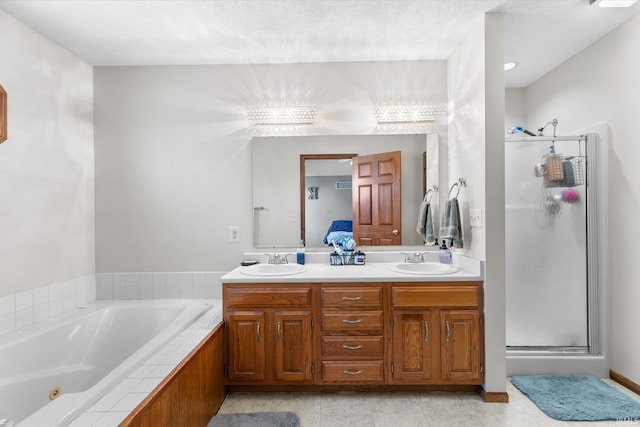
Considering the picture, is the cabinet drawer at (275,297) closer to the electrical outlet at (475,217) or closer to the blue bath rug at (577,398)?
the electrical outlet at (475,217)

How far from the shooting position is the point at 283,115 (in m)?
2.70

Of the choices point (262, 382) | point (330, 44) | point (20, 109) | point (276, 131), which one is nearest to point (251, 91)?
point (276, 131)

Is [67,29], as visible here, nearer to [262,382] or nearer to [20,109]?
[20,109]

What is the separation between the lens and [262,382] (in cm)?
218

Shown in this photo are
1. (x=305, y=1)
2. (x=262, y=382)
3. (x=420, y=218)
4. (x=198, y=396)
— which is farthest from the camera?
(x=420, y=218)

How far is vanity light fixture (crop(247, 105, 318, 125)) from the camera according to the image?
2.69m

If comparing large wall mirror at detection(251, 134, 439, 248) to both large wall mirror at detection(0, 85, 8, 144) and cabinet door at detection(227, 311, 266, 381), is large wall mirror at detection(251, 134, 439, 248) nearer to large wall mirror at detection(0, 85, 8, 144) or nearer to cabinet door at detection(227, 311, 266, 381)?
cabinet door at detection(227, 311, 266, 381)

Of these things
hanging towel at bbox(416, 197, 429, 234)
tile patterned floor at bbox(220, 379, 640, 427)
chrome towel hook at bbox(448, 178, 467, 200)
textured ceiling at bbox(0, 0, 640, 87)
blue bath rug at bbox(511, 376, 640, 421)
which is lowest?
tile patterned floor at bbox(220, 379, 640, 427)

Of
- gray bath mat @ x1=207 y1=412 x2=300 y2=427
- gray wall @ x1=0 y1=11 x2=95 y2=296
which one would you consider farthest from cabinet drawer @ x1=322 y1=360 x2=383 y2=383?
gray wall @ x1=0 y1=11 x2=95 y2=296

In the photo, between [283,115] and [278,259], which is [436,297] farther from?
[283,115]

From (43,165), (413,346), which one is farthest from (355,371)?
(43,165)

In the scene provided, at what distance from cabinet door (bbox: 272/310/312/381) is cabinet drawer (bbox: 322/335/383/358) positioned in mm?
126

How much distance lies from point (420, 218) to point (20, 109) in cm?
283

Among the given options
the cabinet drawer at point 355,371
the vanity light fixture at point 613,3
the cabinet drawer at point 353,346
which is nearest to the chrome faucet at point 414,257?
the cabinet drawer at point 353,346
